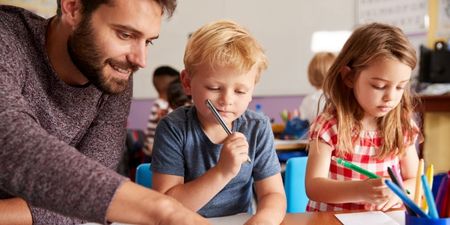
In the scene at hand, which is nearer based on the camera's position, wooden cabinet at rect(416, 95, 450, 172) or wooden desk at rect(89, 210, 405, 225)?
wooden desk at rect(89, 210, 405, 225)

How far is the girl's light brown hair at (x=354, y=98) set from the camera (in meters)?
1.28

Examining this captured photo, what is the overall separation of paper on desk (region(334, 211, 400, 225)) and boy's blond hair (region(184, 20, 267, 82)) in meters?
0.35

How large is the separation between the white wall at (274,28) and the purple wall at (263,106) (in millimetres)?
50

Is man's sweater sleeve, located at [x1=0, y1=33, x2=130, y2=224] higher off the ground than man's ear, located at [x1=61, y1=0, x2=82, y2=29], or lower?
lower

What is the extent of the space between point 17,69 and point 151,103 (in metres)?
3.62

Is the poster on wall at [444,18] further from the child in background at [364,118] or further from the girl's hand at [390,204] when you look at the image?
the girl's hand at [390,204]

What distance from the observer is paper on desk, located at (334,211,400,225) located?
93cm

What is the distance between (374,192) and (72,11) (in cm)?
73

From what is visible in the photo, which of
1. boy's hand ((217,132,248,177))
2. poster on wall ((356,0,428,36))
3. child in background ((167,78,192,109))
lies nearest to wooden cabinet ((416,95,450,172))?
poster on wall ((356,0,428,36))

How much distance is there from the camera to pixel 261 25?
454 cm

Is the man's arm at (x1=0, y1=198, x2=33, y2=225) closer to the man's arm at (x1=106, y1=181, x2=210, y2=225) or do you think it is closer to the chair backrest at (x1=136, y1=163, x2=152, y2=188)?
the chair backrest at (x1=136, y1=163, x2=152, y2=188)

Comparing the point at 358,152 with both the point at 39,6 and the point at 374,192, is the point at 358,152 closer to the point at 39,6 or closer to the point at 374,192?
the point at 374,192

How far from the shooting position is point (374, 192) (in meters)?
1.04

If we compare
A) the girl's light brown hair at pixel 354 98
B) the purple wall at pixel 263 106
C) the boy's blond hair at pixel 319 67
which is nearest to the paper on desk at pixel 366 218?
the girl's light brown hair at pixel 354 98
